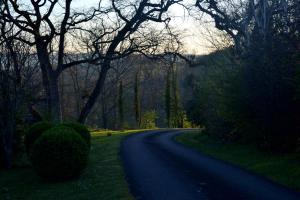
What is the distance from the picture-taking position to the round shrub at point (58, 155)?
14.3 meters

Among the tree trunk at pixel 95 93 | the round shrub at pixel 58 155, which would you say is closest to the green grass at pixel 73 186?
the round shrub at pixel 58 155

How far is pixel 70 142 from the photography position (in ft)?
47.6

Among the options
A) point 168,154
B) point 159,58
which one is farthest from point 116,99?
point 168,154

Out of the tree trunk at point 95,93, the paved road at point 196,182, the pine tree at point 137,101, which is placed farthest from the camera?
the pine tree at point 137,101

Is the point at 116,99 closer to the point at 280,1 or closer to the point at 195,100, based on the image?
the point at 195,100

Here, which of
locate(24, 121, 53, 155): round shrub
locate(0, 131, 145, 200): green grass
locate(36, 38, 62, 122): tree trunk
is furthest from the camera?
locate(36, 38, 62, 122): tree trunk

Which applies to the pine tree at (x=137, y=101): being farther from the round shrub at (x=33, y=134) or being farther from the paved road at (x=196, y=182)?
the paved road at (x=196, y=182)

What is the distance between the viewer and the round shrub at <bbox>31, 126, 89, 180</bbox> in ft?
46.9

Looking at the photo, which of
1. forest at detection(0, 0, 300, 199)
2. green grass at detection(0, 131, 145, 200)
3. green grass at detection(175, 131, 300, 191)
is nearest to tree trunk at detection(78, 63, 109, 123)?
forest at detection(0, 0, 300, 199)

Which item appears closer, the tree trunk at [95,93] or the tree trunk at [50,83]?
the tree trunk at [50,83]

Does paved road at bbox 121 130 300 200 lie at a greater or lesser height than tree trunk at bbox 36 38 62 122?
lesser

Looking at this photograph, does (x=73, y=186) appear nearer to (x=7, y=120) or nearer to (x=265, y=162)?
(x=265, y=162)

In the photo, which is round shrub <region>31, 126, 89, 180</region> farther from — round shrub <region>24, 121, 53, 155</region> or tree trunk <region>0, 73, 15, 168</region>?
round shrub <region>24, 121, 53, 155</region>

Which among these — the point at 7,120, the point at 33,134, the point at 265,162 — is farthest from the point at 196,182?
the point at 33,134
